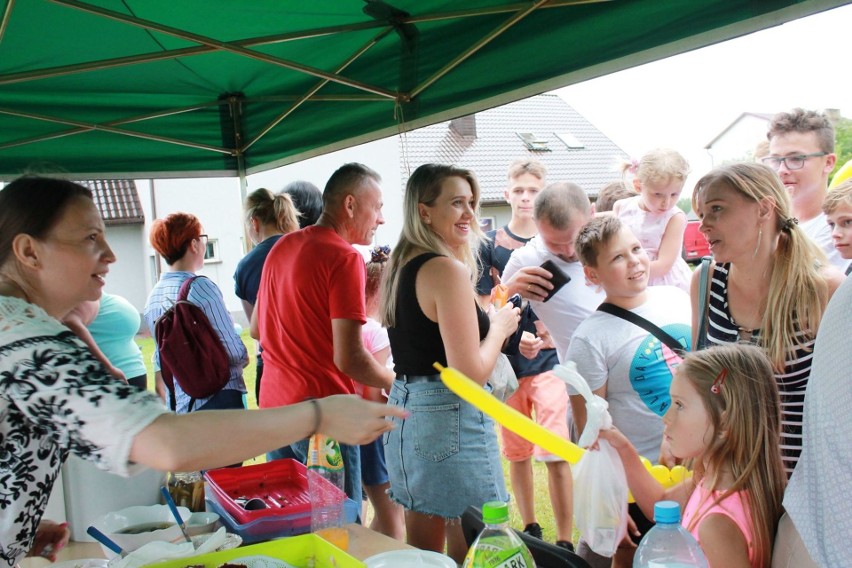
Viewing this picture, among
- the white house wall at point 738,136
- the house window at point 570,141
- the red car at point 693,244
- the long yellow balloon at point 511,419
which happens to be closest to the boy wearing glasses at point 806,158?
the long yellow balloon at point 511,419

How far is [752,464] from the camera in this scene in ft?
4.63

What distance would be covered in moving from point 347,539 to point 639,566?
746 mm

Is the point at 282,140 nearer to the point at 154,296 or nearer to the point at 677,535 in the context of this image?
the point at 154,296

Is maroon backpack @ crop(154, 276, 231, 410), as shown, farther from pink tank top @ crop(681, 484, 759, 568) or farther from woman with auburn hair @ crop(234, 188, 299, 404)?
pink tank top @ crop(681, 484, 759, 568)

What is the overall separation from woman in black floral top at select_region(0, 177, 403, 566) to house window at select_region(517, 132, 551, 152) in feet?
63.6

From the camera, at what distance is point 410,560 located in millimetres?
1462

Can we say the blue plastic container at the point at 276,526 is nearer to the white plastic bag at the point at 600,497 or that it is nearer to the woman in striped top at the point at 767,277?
the white plastic bag at the point at 600,497

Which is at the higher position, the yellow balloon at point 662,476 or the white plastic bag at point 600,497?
the white plastic bag at point 600,497

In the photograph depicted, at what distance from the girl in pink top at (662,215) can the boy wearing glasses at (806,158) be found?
915 mm

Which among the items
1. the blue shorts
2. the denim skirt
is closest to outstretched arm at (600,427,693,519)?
the denim skirt

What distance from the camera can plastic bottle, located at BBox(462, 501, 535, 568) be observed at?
115 cm

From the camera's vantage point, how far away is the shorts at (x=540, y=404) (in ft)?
11.9

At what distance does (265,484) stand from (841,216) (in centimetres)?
210

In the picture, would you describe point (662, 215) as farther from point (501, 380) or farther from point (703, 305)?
point (501, 380)
